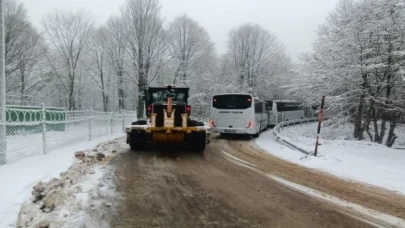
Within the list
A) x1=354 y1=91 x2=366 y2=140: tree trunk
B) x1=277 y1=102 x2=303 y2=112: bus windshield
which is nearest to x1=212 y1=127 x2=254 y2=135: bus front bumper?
x1=354 y1=91 x2=366 y2=140: tree trunk

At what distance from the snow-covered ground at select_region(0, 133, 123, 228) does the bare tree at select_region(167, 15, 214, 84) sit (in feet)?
96.4

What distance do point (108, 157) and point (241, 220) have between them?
6.47m

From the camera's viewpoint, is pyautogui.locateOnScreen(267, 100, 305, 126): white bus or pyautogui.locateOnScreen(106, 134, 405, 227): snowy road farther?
pyautogui.locateOnScreen(267, 100, 305, 126): white bus

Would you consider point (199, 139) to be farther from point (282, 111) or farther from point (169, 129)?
point (282, 111)

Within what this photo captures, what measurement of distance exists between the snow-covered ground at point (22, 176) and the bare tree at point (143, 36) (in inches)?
856

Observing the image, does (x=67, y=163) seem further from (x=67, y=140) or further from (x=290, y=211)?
(x=290, y=211)

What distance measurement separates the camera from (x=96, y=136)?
15.2 meters

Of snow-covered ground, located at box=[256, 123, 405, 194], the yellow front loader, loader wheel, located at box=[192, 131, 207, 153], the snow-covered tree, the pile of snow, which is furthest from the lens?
the snow-covered tree

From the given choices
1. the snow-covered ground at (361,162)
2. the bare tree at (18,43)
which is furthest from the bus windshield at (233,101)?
the bare tree at (18,43)

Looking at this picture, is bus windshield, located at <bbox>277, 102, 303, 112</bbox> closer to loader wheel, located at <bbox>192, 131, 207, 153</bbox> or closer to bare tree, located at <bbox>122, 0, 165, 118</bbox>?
bare tree, located at <bbox>122, 0, 165, 118</bbox>

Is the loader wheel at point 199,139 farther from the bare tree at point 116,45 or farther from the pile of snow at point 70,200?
the bare tree at point 116,45

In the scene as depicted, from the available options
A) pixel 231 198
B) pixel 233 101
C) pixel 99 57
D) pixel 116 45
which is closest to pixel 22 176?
pixel 231 198

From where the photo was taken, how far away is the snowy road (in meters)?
4.48

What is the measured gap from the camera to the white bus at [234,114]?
1770cm
